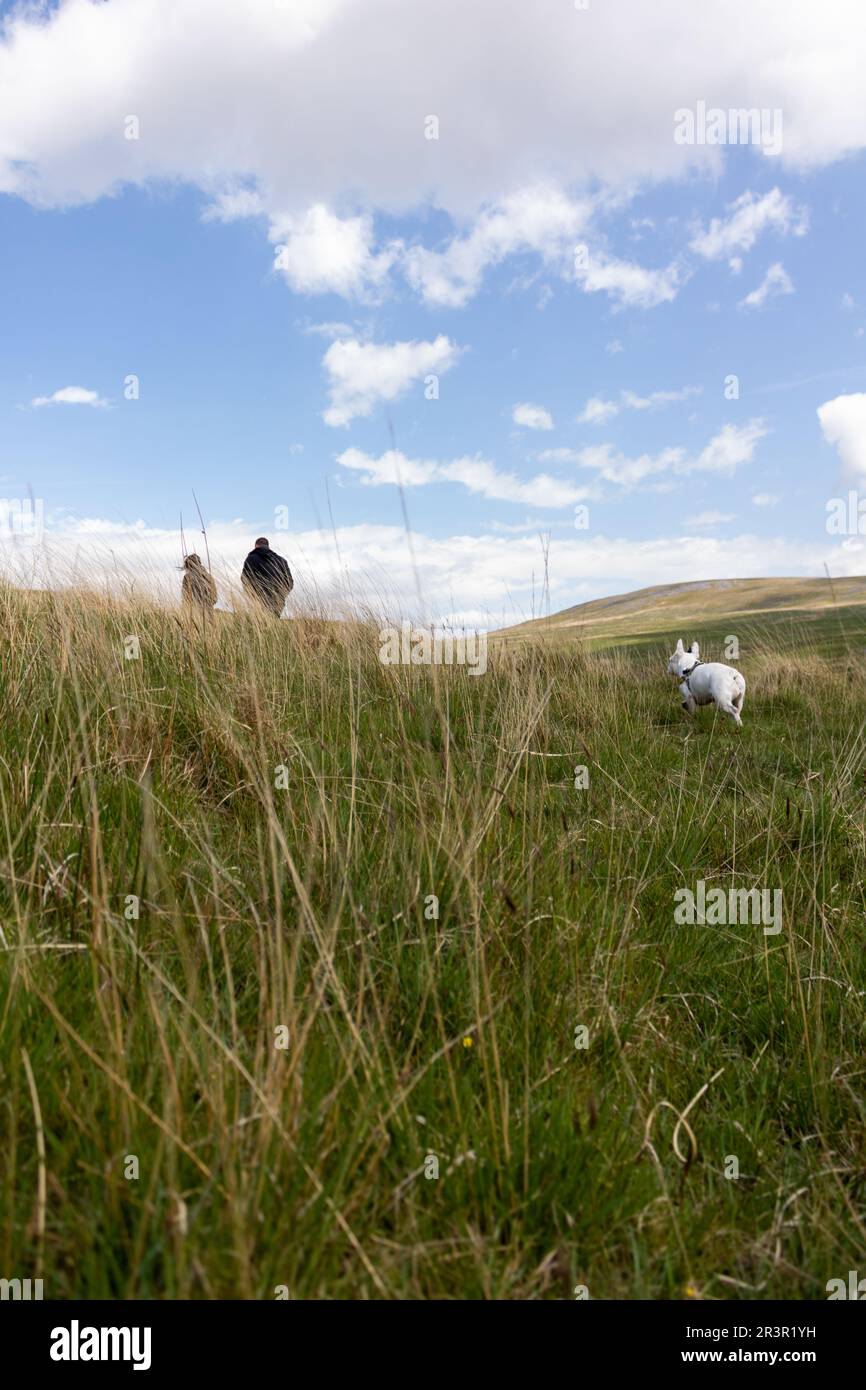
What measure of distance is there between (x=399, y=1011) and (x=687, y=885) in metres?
1.77

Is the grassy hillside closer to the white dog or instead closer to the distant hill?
the white dog

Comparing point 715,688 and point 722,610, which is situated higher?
point 722,610

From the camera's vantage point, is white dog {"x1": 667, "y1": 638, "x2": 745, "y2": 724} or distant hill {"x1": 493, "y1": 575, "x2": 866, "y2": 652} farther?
distant hill {"x1": 493, "y1": 575, "x2": 866, "y2": 652}

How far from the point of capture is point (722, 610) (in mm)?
78000

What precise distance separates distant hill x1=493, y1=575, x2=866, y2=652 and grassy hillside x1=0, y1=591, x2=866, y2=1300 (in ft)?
75.6

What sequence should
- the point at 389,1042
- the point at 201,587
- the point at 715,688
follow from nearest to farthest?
1. the point at 389,1042
2. the point at 201,587
3. the point at 715,688

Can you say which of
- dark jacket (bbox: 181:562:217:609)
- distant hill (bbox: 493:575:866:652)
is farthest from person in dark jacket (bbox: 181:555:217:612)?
distant hill (bbox: 493:575:866:652)

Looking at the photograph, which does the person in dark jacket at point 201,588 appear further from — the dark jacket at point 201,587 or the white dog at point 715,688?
the white dog at point 715,688

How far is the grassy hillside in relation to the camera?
1182 mm

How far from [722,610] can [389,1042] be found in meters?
82.5

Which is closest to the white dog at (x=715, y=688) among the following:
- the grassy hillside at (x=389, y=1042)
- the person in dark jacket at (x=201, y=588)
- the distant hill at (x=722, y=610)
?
the grassy hillside at (x=389, y=1042)

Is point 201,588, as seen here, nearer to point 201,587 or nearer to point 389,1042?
point 201,587

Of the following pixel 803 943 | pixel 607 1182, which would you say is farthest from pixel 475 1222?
pixel 803 943

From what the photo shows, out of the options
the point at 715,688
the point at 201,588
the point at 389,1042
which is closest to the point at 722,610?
the point at 715,688
